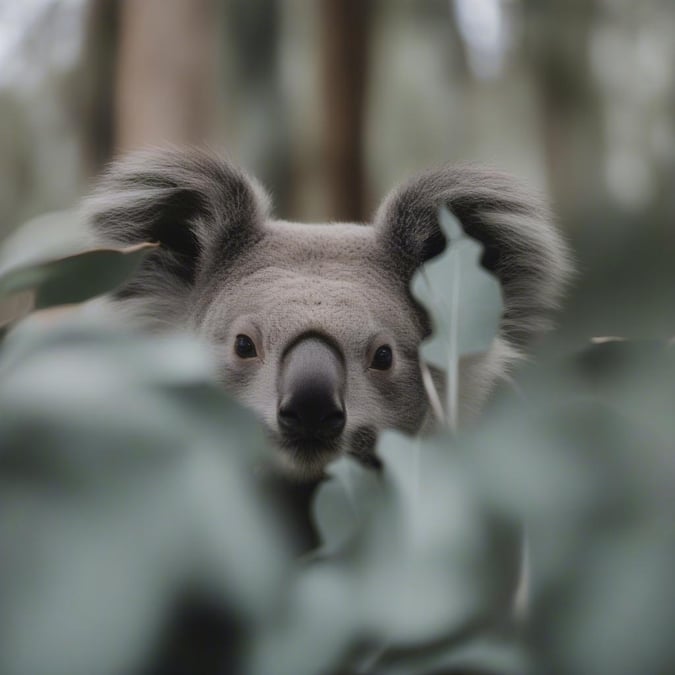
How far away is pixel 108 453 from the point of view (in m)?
0.51

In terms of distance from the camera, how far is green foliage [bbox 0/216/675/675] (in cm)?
47

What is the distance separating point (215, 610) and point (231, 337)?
1.24 m

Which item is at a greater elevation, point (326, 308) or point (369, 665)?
point (369, 665)

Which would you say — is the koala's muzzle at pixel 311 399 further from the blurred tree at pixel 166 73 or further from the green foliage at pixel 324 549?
the blurred tree at pixel 166 73

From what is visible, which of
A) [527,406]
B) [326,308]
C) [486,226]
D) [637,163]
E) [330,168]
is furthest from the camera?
[637,163]

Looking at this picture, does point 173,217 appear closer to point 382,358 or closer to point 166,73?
point 382,358

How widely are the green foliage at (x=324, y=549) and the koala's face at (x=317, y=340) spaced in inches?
33.9

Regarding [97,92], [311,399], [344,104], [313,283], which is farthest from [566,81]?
[311,399]

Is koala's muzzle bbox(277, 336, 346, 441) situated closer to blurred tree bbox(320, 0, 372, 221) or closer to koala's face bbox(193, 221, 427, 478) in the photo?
koala's face bbox(193, 221, 427, 478)

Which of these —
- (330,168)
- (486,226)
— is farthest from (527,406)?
(330,168)

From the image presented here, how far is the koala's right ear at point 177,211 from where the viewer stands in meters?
1.80

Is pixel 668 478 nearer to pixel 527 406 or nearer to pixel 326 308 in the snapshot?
pixel 527 406

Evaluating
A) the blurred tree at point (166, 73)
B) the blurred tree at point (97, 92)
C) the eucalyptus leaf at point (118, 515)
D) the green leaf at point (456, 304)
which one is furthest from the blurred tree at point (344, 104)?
the eucalyptus leaf at point (118, 515)

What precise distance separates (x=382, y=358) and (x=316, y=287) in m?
0.17
